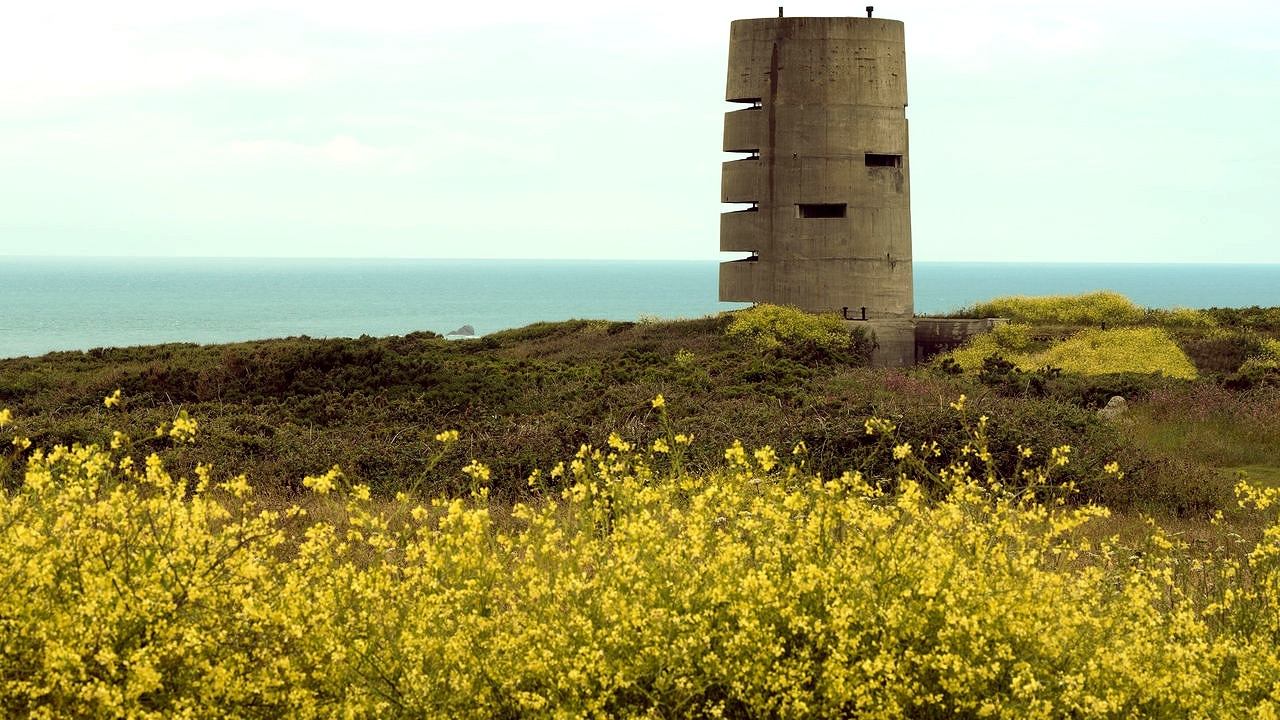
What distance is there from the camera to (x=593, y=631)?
5715 millimetres

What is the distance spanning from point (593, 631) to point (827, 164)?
21.2 metres

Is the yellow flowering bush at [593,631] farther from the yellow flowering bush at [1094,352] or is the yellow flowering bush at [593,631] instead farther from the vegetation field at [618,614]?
the yellow flowering bush at [1094,352]

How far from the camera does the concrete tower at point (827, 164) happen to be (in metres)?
25.8

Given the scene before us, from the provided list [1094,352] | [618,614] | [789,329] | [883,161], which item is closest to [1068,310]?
[1094,352]

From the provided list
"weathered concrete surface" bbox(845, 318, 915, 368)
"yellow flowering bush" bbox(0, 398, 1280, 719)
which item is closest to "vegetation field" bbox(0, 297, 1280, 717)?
"yellow flowering bush" bbox(0, 398, 1280, 719)

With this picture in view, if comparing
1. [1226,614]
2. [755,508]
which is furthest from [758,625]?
[1226,614]

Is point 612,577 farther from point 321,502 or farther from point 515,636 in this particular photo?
point 321,502

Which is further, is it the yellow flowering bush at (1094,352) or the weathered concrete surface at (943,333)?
the weathered concrete surface at (943,333)

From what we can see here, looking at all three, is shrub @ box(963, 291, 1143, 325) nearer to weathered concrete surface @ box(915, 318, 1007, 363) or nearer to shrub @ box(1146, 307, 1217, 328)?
shrub @ box(1146, 307, 1217, 328)

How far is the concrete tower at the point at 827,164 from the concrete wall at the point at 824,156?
0.02 metres

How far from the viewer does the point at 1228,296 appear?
592ft

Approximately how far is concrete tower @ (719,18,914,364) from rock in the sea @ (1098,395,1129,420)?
6.53 m

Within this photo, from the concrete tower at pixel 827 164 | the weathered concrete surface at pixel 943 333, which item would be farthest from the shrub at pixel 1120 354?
the concrete tower at pixel 827 164

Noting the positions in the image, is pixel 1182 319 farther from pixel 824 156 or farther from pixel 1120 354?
pixel 824 156
